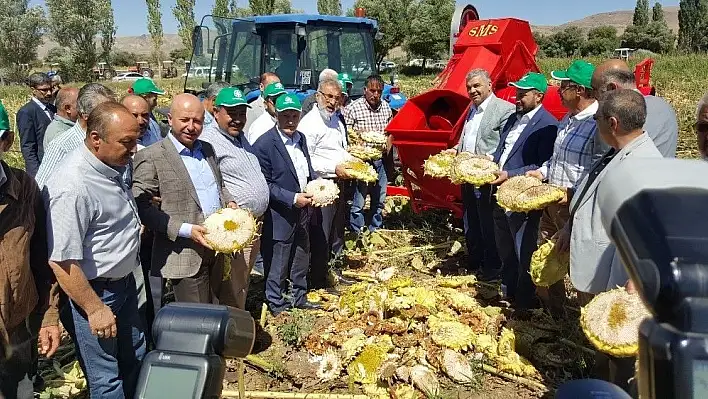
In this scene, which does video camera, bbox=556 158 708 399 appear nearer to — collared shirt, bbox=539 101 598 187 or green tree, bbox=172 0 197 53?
collared shirt, bbox=539 101 598 187

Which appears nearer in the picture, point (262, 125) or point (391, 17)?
point (262, 125)

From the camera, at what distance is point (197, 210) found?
11.9 feet

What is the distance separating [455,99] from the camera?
6.73m

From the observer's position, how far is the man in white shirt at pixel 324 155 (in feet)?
18.7

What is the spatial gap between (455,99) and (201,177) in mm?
3920

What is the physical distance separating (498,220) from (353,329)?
1.74 m

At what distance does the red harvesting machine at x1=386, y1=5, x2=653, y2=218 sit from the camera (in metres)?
6.38

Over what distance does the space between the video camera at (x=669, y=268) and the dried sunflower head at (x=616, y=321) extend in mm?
1904

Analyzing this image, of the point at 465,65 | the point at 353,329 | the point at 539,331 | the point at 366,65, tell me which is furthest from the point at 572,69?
the point at 366,65

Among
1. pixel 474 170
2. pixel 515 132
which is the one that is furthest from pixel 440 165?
pixel 515 132

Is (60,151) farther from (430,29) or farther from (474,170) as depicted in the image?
(430,29)

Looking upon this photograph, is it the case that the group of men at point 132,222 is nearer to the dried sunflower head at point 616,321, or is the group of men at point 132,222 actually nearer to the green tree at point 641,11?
the dried sunflower head at point 616,321

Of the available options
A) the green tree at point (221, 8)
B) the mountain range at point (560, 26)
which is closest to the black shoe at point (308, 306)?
the green tree at point (221, 8)

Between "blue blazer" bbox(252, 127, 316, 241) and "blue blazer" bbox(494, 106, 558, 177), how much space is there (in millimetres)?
1951
